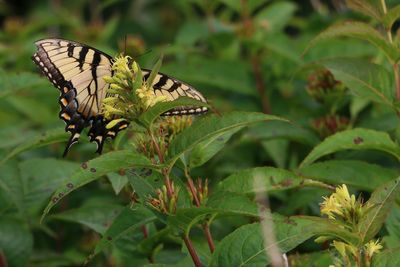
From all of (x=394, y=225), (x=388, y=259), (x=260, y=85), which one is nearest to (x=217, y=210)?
(x=388, y=259)

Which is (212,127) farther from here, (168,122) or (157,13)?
(157,13)

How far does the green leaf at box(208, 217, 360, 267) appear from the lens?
69.0 inches

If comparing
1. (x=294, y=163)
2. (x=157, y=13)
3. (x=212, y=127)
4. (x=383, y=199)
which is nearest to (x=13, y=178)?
(x=212, y=127)

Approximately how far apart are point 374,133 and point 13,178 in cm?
123

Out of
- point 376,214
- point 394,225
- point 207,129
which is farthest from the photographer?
point 394,225

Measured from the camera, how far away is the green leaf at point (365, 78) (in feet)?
8.46

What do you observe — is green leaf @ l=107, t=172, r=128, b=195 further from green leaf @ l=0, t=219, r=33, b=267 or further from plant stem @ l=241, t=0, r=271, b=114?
plant stem @ l=241, t=0, r=271, b=114

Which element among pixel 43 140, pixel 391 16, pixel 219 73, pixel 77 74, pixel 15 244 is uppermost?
pixel 391 16

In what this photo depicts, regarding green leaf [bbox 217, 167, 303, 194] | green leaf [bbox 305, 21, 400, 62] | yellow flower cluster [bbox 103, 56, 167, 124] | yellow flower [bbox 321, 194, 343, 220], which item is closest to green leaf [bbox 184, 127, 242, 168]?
green leaf [bbox 217, 167, 303, 194]

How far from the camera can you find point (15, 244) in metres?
2.84

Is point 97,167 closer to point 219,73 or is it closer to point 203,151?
point 203,151

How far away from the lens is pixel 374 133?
2428mm

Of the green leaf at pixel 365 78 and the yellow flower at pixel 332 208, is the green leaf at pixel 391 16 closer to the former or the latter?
the green leaf at pixel 365 78

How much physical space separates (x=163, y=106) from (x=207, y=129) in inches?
5.7
